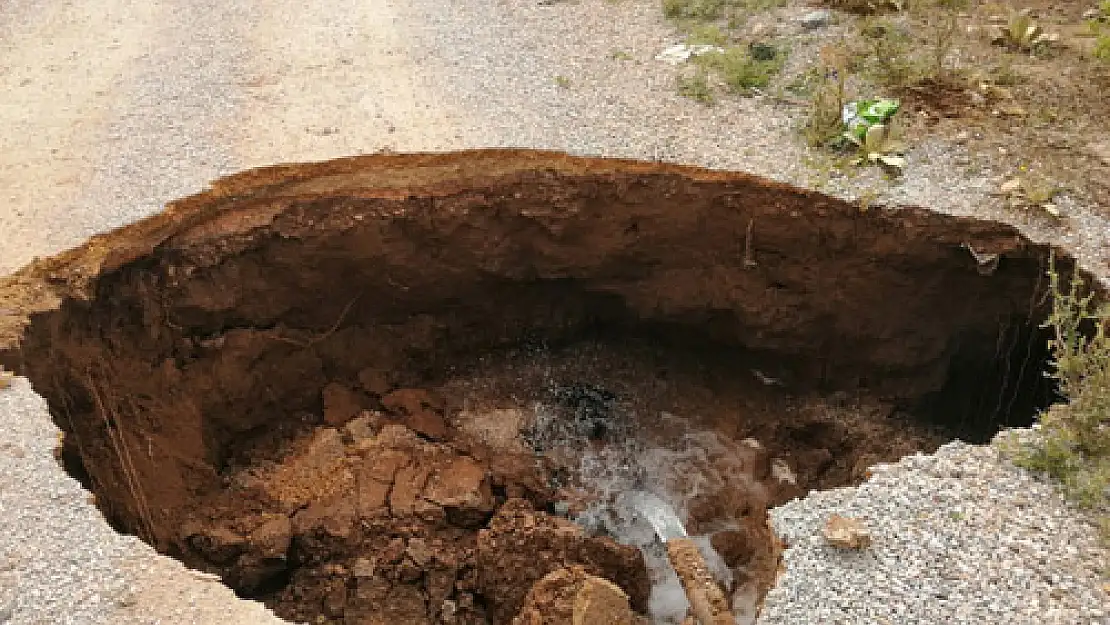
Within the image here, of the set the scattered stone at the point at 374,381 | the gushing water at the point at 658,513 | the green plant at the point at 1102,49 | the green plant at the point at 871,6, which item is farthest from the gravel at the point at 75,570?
the green plant at the point at 1102,49

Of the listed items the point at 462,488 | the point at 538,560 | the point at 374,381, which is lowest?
the point at 538,560

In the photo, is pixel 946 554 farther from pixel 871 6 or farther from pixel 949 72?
pixel 871 6

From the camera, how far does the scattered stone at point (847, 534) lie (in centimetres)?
416

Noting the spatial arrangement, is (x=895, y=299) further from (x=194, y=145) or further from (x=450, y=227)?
(x=194, y=145)

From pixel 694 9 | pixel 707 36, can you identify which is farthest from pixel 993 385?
pixel 694 9

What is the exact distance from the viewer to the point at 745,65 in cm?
745

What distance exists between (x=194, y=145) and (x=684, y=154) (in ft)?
11.8

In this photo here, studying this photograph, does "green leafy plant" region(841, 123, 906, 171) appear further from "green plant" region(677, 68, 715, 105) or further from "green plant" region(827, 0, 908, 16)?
"green plant" region(827, 0, 908, 16)

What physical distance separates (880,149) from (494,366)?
348 cm

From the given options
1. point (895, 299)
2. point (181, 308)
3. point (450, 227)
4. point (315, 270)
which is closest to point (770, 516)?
point (895, 299)

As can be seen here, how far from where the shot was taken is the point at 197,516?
6.18m

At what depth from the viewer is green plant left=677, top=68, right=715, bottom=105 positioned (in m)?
7.18

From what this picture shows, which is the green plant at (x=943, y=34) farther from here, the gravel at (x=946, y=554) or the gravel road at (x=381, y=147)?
the gravel at (x=946, y=554)

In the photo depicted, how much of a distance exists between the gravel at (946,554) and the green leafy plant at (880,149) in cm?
249
